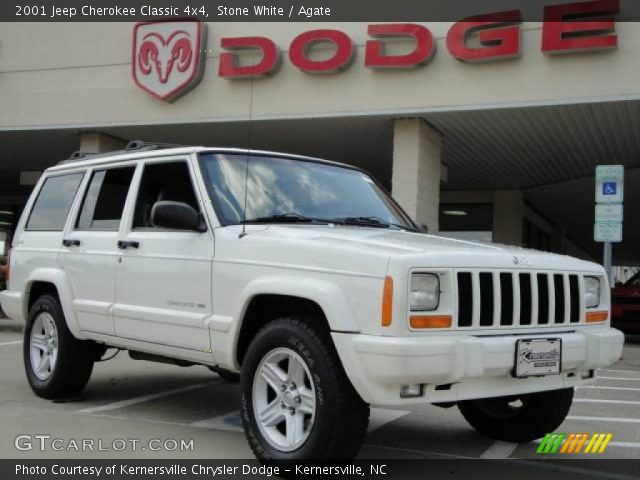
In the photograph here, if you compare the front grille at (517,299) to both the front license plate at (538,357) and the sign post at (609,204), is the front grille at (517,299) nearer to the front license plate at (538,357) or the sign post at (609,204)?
the front license plate at (538,357)

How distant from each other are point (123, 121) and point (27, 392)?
11287 mm

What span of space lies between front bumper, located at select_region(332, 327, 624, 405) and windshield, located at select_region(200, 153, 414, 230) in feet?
4.38

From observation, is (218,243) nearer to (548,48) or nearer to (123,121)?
(548,48)

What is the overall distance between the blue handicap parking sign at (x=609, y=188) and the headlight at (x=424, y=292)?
28.5 feet

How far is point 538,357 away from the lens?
395 centimetres

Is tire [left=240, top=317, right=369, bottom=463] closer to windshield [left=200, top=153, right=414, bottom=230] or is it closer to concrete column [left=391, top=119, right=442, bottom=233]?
windshield [left=200, top=153, right=414, bottom=230]

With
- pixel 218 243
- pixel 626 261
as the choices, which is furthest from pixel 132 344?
pixel 626 261

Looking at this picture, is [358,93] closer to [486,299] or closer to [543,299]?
[543,299]

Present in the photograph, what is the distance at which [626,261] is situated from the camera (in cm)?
4756

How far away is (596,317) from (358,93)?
10525 mm

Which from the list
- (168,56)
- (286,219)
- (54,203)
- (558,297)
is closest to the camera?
(558,297)

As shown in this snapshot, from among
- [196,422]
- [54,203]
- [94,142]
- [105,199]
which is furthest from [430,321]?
[94,142]

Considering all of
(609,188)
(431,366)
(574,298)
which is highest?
(609,188)

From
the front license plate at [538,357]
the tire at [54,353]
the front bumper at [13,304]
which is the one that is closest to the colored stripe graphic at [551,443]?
the front license plate at [538,357]
